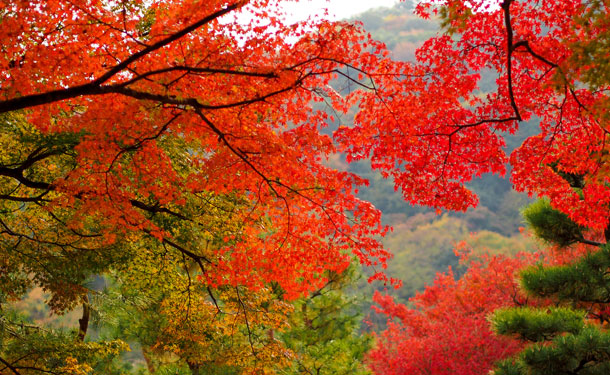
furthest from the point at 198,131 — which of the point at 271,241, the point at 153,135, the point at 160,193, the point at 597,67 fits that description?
the point at 597,67

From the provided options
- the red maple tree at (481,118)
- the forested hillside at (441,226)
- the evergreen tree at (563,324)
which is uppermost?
the forested hillside at (441,226)

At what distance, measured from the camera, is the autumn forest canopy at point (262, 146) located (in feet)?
14.5

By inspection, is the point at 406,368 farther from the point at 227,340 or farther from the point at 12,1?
the point at 12,1

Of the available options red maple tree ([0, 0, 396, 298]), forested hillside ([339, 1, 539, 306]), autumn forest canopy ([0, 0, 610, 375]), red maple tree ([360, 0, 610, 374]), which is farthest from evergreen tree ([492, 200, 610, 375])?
forested hillside ([339, 1, 539, 306])

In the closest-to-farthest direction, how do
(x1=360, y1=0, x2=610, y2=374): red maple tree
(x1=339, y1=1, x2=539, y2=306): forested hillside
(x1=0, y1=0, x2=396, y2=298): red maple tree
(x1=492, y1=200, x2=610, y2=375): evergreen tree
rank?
(x1=0, y1=0, x2=396, y2=298): red maple tree
(x1=360, y1=0, x2=610, y2=374): red maple tree
(x1=492, y1=200, x2=610, y2=375): evergreen tree
(x1=339, y1=1, x2=539, y2=306): forested hillside

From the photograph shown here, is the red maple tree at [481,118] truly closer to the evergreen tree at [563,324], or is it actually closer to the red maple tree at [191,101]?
the red maple tree at [191,101]

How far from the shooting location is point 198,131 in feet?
15.7

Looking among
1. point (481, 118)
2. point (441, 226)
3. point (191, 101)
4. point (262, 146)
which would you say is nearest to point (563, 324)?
point (481, 118)

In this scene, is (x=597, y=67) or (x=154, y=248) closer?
(x=597, y=67)

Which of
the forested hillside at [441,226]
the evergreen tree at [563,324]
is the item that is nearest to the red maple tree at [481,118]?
the evergreen tree at [563,324]

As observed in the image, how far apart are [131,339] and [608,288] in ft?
30.2

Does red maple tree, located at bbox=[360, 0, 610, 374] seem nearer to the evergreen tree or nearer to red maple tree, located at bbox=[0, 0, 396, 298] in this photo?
red maple tree, located at bbox=[0, 0, 396, 298]

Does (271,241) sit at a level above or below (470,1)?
below

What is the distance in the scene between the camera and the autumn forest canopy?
4.41 meters
